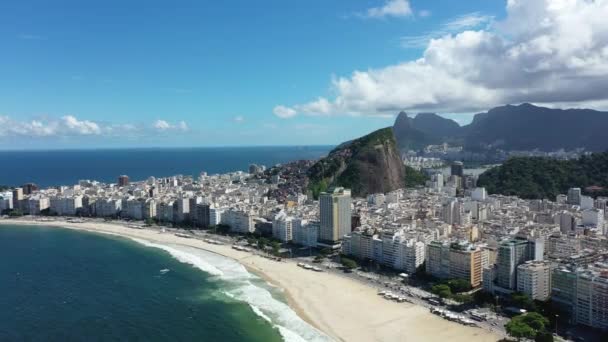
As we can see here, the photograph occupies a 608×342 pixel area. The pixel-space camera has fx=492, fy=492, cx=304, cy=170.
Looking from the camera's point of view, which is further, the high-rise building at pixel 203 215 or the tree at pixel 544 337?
the high-rise building at pixel 203 215

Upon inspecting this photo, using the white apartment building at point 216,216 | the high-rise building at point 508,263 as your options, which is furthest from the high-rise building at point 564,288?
the white apartment building at point 216,216

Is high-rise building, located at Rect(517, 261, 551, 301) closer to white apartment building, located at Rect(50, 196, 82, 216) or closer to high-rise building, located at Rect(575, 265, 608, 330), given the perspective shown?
high-rise building, located at Rect(575, 265, 608, 330)

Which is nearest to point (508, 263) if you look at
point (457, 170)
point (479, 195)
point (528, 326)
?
point (528, 326)

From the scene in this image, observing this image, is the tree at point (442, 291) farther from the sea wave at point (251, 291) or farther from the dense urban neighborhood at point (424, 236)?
the sea wave at point (251, 291)

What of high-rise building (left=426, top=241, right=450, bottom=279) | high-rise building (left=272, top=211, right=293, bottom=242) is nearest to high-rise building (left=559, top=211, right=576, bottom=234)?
high-rise building (left=426, top=241, right=450, bottom=279)

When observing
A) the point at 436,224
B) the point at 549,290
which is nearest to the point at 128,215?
the point at 436,224

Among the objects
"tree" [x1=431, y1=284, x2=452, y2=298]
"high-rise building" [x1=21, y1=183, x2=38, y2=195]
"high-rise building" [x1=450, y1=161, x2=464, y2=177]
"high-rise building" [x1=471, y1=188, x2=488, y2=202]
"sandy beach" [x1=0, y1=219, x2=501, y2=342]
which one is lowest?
"sandy beach" [x1=0, y1=219, x2=501, y2=342]

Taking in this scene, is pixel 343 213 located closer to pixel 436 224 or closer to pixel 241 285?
pixel 436 224
